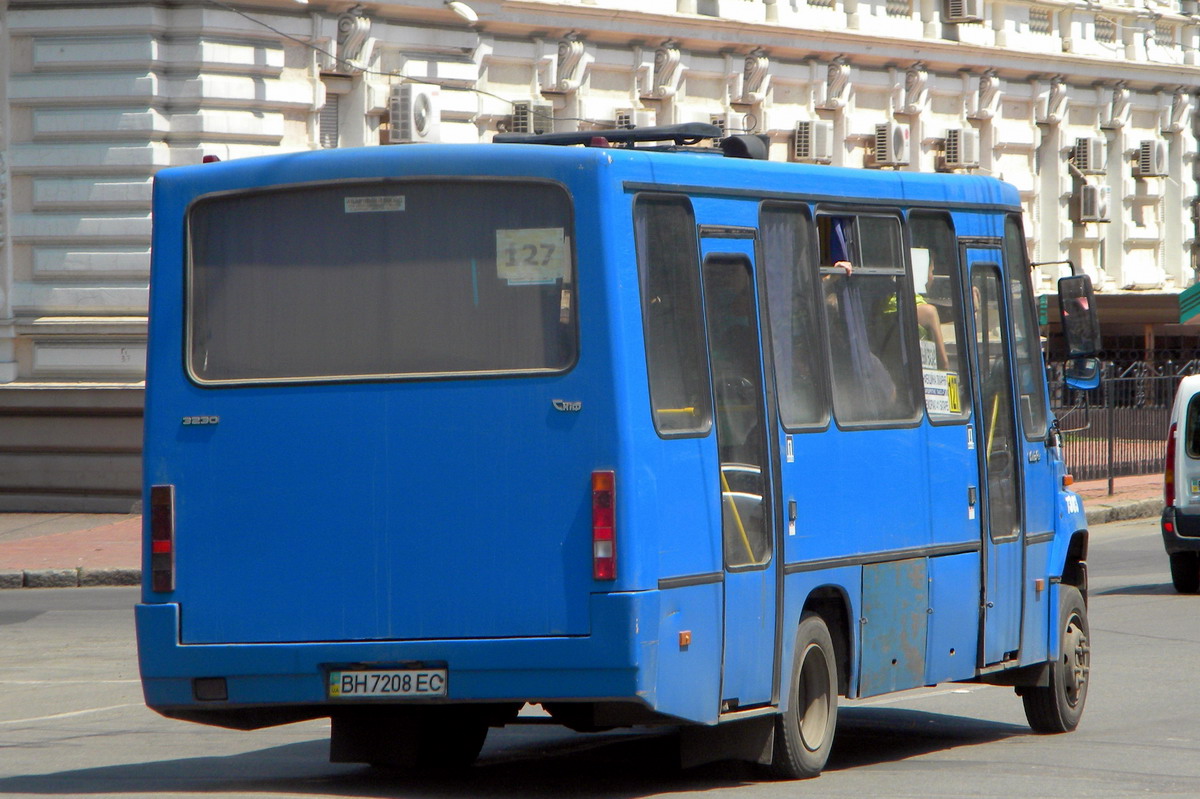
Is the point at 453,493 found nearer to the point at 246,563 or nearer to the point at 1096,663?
the point at 246,563

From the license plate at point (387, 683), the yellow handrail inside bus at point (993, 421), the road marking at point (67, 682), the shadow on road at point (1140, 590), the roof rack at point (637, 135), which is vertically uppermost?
the roof rack at point (637, 135)

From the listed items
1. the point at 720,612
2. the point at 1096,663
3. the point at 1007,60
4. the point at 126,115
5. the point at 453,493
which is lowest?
the point at 1096,663

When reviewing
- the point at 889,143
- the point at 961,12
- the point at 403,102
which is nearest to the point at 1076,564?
the point at 403,102

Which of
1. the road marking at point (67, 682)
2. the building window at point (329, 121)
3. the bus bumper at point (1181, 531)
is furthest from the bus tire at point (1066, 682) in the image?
the building window at point (329, 121)

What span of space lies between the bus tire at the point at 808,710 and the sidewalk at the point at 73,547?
1016 centimetres

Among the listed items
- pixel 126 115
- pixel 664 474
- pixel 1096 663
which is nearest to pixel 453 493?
pixel 664 474

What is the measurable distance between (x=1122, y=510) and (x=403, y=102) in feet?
32.7

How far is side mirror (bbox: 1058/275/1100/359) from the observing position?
9.68 meters

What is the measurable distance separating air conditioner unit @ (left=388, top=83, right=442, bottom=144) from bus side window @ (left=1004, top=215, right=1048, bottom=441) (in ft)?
46.0

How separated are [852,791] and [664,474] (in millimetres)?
1535

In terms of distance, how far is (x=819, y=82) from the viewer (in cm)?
2998

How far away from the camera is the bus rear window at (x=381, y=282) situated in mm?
7285

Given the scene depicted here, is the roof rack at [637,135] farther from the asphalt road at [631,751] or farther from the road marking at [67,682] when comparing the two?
the road marking at [67,682]

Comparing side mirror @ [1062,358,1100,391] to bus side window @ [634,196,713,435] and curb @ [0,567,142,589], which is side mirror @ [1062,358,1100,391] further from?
curb @ [0,567,142,589]
